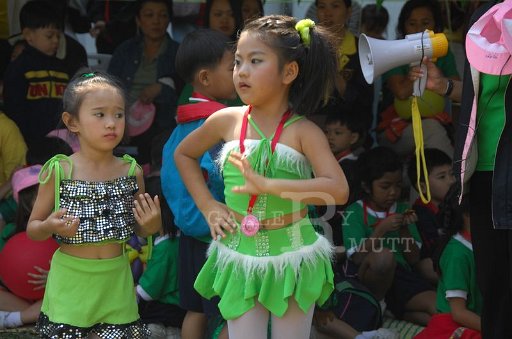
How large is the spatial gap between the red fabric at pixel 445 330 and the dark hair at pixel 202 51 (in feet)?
5.60

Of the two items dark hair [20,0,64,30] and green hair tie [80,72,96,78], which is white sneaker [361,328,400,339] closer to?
green hair tie [80,72,96,78]

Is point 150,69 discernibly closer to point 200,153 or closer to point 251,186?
point 200,153

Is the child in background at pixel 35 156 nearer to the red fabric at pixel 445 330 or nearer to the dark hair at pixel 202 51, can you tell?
the dark hair at pixel 202 51

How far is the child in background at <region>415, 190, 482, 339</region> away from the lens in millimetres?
4441

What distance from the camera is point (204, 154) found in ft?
13.3

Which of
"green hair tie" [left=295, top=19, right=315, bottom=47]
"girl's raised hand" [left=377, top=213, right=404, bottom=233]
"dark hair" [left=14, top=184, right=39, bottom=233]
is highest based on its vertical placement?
"green hair tie" [left=295, top=19, right=315, bottom=47]

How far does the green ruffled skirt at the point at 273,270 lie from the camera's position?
11.0ft

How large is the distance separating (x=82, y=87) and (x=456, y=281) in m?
2.07

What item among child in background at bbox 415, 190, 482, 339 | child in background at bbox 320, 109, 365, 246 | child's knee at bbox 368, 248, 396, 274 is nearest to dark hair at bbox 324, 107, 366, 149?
child in background at bbox 320, 109, 365, 246

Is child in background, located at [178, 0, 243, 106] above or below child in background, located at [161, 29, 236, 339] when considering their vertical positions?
above

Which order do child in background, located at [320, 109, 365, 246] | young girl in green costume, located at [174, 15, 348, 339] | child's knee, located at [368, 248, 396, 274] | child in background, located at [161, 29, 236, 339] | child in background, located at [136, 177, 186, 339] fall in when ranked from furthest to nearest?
child in background, located at [320, 109, 365, 246] < child's knee, located at [368, 248, 396, 274] < child in background, located at [136, 177, 186, 339] < child in background, located at [161, 29, 236, 339] < young girl in green costume, located at [174, 15, 348, 339]

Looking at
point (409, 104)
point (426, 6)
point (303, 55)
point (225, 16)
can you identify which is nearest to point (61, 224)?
point (303, 55)

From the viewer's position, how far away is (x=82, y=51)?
6.49 m

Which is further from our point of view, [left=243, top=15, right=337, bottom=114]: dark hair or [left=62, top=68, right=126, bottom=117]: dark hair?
[left=62, top=68, right=126, bottom=117]: dark hair
